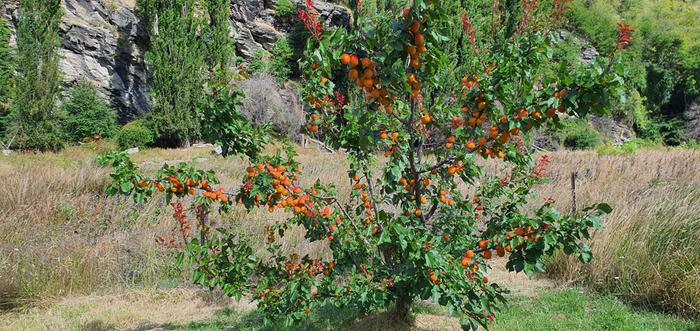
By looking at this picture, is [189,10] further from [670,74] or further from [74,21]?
[670,74]

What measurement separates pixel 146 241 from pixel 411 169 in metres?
4.05

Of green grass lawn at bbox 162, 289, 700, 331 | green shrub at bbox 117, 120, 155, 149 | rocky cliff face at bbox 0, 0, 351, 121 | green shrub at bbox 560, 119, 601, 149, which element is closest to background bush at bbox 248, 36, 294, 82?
rocky cliff face at bbox 0, 0, 351, 121

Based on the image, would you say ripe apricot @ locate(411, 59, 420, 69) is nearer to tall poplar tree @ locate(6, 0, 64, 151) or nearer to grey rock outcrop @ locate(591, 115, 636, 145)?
tall poplar tree @ locate(6, 0, 64, 151)

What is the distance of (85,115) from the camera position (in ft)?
72.5

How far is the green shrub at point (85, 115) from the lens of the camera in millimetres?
21703

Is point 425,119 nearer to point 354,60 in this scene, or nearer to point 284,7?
point 354,60

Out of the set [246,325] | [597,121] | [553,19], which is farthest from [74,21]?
[597,121]

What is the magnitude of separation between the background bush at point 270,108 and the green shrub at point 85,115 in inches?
254

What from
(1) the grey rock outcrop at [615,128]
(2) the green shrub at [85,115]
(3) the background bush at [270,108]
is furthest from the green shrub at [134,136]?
(1) the grey rock outcrop at [615,128]

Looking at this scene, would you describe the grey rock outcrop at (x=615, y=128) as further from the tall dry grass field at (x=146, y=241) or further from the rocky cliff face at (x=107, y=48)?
the tall dry grass field at (x=146, y=241)

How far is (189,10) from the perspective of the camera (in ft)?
79.7

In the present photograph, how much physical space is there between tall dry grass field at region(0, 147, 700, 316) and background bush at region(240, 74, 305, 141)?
1672 centimetres

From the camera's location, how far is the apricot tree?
2236 mm

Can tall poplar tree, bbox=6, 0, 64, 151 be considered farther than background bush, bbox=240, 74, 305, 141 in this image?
No
